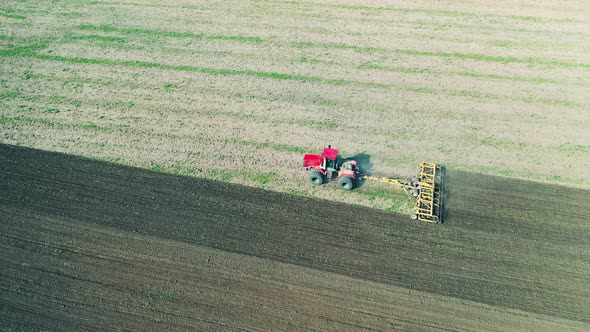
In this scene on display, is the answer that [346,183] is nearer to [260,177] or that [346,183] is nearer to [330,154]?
[330,154]

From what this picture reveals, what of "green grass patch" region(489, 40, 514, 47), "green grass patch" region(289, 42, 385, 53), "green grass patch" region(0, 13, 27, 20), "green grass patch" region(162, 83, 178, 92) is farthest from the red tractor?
"green grass patch" region(0, 13, 27, 20)

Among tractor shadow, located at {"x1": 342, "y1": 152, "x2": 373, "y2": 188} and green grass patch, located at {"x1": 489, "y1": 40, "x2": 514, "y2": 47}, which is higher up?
green grass patch, located at {"x1": 489, "y1": 40, "x2": 514, "y2": 47}

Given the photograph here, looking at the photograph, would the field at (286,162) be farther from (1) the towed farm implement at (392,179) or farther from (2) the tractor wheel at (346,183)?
(1) the towed farm implement at (392,179)

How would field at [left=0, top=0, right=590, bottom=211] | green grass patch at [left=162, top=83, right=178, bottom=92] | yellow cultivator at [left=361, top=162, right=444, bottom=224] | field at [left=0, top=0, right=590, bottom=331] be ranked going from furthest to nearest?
green grass patch at [left=162, top=83, right=178, bottom=92] → field at [left=0, top=0, right=590, bottom=211] → yellow cultivator at [left=361, top=162, right=444, bottom=224] → field at [left=0, top=0, right=590, bottom=331]

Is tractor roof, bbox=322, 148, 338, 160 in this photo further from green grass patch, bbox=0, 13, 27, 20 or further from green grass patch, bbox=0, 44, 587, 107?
green grass patch, bbox=0, 13, 27, 20

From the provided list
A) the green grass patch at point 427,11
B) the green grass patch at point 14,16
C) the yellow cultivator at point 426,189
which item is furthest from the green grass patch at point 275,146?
the green grass patch at point 14,16

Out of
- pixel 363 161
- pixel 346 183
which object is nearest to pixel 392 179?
pixel 363 161

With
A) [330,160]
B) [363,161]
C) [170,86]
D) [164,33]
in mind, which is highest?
[164,33]
